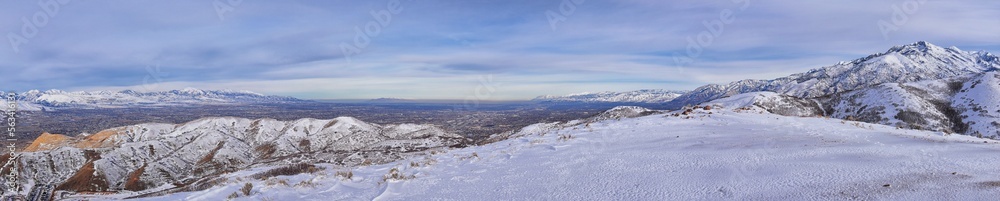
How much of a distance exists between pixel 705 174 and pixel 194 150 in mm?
123431

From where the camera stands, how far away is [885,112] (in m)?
58.8

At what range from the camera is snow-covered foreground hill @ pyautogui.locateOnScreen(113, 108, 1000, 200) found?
7723 millimetres

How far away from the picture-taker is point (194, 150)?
105 meters

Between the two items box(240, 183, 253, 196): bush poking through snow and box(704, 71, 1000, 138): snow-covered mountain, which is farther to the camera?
box(704, 71, 1000, 138): snow-covered mountain

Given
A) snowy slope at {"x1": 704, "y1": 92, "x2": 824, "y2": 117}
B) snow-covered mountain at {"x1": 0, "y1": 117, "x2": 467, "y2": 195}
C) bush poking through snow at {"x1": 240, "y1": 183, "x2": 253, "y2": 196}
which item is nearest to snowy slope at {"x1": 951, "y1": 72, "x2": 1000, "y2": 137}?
snowy slope at {"x1": 704, "y1": 92, "x2": 824, "y2": 117}

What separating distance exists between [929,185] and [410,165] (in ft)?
42.6

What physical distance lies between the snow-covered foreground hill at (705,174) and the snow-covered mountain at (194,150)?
2376 centimetres

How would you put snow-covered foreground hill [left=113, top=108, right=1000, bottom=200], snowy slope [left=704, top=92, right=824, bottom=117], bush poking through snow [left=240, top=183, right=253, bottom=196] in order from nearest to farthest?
snow-covered foreground hill [left=113, top=108, right=1000, bottom=200] → bush poking through snow [left=240, top=183, right=253, bottom=196] → snowy slope [left=704, top=92, right=824, bottom=117]

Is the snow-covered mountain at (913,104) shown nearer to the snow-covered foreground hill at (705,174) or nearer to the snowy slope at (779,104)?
the snowy slope at (779,104)

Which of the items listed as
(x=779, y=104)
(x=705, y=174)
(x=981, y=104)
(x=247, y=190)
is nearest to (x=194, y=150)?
(x=247, y=190)

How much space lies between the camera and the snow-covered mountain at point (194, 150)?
243ft

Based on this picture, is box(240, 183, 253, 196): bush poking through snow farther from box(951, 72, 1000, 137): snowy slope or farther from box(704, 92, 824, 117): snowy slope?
box(951, 72, 1000, 137): snowy slope

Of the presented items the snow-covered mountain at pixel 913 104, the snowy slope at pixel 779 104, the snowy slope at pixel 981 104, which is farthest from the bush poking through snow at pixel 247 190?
the snowy slope at pixel 981 104

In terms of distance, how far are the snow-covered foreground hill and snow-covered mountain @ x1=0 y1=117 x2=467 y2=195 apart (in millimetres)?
23762
